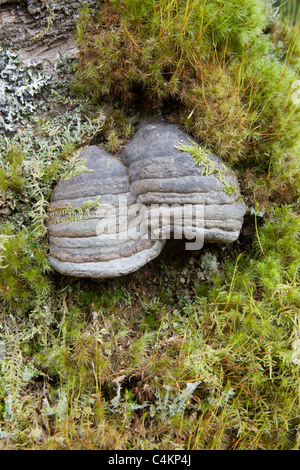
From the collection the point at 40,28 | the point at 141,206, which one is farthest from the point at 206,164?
the point at 40,28

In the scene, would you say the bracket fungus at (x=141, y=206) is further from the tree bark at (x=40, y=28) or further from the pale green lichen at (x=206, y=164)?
the tree bark at (x=40, y=28)

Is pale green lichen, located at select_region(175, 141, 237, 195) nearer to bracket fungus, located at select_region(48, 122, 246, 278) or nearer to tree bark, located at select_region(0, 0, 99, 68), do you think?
bracket fungus, located at select_region(48, 122, 246, 278)

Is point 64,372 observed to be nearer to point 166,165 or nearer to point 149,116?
point 166,165

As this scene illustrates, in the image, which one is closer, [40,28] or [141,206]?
[141,206]

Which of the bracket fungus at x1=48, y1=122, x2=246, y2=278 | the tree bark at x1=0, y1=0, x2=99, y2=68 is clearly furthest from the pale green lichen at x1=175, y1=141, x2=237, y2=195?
the tree bark at x1=0, y1=0, x2=99, y2=68

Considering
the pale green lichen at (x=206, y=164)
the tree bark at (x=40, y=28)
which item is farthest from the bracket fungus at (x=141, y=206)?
the tree bark at (x=40, y=28)

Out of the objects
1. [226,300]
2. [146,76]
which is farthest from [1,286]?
[146,76]

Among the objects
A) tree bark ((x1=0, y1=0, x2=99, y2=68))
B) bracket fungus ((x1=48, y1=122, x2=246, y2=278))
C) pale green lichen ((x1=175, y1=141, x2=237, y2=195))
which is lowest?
bracket fungus ((x1=48, y1=122, x2=246, y2=278))

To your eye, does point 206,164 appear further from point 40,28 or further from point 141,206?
point 40,28
